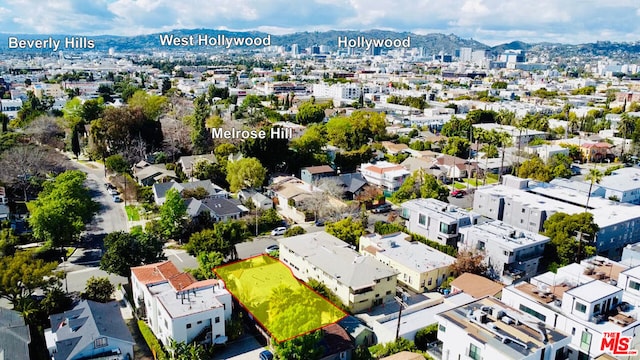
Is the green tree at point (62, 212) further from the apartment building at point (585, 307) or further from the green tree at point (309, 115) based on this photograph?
the green tree at point (309, 115)

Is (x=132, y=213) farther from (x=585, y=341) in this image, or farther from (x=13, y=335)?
(x=585, y=341)

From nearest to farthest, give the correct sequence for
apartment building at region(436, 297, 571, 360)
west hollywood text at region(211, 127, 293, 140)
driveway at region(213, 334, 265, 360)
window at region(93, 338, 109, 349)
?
apartment building at region(436, 297, 571, 360) < window at region(93, 338, 109, 349) < driveway at region(213, 334, 265, 360) < west hollywood text at region(211, 127, 293, 140)

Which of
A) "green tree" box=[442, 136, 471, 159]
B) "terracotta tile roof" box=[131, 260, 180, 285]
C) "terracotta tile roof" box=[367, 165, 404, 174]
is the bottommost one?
"terracotta tile roof" box=[131, 260, 180, 285]

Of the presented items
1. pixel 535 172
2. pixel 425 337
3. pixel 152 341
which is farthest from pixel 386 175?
pixel 152 341

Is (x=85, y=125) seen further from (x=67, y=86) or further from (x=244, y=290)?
(x=67, y=86)

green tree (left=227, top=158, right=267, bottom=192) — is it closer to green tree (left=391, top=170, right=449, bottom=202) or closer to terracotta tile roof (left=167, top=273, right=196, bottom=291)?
green tree (left=391, top=170, right=449, bottom=202)

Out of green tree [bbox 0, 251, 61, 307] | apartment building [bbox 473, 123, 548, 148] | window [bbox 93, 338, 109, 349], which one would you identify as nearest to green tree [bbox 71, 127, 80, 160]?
green tree [bbox 0, 251, 61, 307]

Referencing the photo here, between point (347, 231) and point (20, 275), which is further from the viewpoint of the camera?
point (347, 231)

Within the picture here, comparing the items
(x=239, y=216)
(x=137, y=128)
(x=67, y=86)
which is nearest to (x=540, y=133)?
(x=239, y=216)
